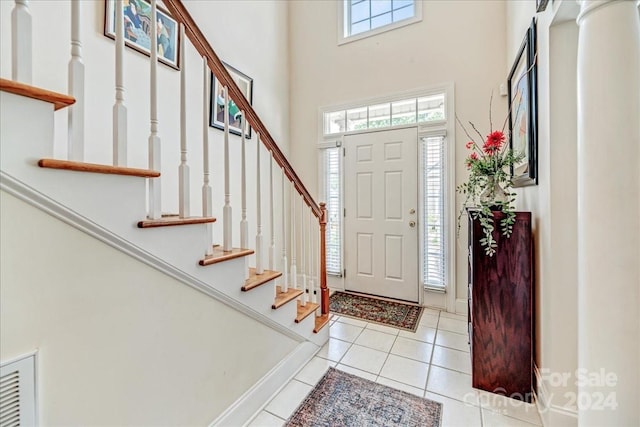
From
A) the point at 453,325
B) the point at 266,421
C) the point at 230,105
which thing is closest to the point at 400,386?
the point at 266,421

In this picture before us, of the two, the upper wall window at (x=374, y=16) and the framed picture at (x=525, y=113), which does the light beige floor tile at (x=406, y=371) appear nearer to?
the framed picture at (x=525, y=113)

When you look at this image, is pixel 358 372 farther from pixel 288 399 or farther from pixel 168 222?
pixel 168 222

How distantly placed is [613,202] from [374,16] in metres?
3.44

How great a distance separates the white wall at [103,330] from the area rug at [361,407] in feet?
1.78

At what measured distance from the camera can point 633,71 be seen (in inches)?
32.9

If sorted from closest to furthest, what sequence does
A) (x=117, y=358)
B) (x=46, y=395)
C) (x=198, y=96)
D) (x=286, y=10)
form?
(x=46, y=395) → (x=117, y=358) → (x=198, y=96) → (x=286, y=10)

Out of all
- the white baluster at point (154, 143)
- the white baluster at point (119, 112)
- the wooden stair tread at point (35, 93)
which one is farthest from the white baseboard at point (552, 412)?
the wooden stair tread at point (35, 93)

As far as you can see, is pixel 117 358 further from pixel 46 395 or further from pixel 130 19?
pixel 130 19

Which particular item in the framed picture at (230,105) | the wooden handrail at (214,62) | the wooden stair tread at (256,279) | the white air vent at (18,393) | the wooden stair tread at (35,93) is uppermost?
the framed picture at (230,105)

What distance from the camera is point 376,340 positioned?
237 cm

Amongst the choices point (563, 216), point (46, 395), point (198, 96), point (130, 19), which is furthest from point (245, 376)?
point (130, 19)

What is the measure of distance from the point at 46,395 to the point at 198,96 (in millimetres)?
2244

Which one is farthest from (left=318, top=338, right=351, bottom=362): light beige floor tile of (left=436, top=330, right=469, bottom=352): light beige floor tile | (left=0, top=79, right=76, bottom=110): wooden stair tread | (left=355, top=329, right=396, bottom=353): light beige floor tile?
(left=0, top=79, right=76, bottom=110): wooden stair tread

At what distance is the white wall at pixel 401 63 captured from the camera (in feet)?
9.00
